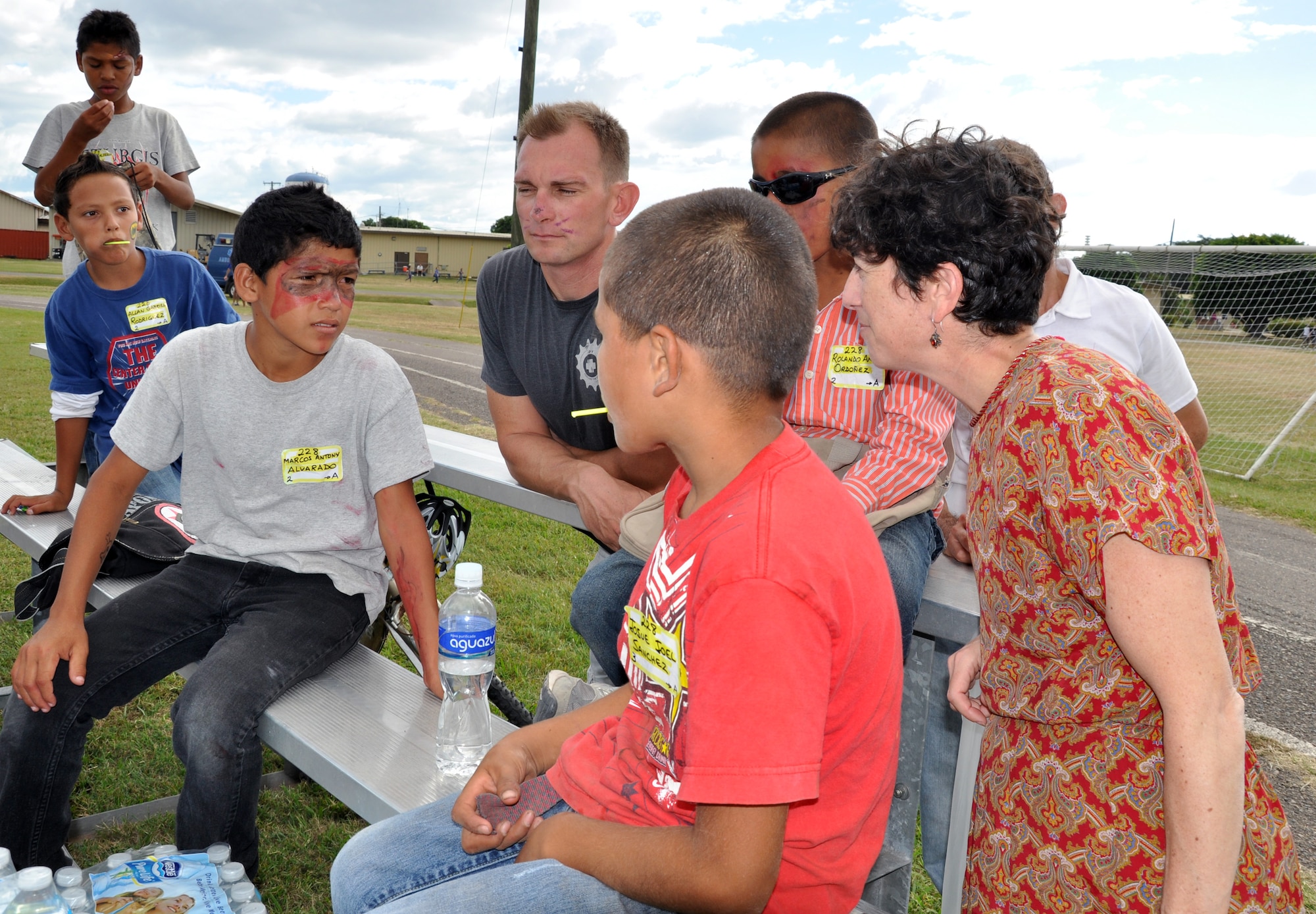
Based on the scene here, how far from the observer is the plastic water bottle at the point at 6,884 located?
185cm

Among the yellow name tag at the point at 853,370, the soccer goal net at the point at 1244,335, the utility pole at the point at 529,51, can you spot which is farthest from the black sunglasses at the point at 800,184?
the utility pole at the point at 529,51

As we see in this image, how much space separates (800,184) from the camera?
2.54 metres

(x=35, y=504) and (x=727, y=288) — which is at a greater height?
(x=727, y=288)

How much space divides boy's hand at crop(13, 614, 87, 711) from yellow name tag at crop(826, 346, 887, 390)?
2.01 meters

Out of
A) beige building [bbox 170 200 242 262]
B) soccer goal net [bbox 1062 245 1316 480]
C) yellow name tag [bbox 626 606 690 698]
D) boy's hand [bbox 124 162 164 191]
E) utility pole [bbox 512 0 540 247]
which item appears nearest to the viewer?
yellow name tag [bbox 626 606 690 698]

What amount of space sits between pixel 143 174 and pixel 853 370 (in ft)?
12.6

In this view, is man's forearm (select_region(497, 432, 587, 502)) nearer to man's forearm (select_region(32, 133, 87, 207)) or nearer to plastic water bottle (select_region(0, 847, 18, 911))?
plastic water bottle (select_region(0, 847, 18, 911))

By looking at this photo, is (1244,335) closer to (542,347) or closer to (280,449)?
(542,347)

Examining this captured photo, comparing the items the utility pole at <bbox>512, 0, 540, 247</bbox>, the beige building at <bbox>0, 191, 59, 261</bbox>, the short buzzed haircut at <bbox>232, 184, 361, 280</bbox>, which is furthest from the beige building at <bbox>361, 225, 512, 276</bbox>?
the short buzzed haircut at <bbox>232, 184, 361, 280</bbox>

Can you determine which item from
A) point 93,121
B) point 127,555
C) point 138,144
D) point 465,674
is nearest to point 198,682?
point 465,674

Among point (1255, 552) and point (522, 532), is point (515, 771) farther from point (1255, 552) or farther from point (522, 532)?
point (1255, 552)

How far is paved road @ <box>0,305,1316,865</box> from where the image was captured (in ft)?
11.6

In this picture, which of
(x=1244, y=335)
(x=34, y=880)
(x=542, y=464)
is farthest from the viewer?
(x=1244, y=335)

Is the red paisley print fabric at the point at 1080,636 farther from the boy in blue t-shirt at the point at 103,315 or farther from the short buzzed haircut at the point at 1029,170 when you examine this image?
the boy in blue t-shirt at the point at 103,315
